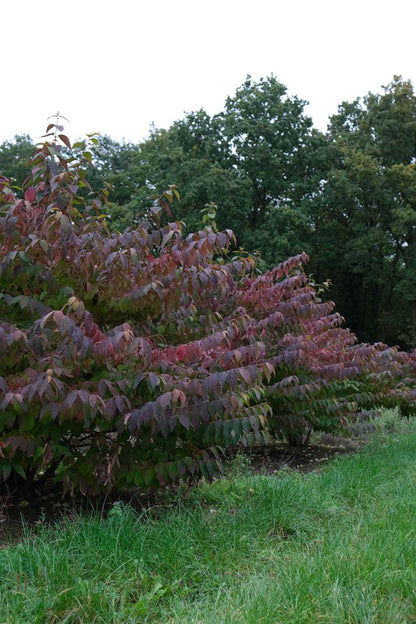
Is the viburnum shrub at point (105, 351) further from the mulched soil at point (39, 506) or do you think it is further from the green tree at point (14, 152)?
the green tree at point (14, 152)

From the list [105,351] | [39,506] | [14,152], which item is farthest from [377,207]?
[105,351]

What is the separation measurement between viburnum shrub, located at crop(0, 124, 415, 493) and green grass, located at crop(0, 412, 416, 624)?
16.2 inches

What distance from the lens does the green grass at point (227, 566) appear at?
2318 mm

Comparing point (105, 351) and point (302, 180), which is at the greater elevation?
point (302, 180)

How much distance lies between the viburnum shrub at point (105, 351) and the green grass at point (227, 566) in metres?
0.41

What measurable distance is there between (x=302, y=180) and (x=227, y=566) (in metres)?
23.3

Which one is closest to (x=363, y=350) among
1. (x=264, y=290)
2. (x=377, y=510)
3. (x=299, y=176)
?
(x=264, y=290)

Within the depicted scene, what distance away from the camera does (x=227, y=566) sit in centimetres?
293

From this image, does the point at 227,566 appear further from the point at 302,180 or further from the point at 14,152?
the point at 14,152

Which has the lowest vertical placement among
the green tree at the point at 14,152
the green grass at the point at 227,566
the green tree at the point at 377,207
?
the green grass at the point at 227,566

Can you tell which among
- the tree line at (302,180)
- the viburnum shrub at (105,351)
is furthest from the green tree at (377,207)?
the viburnum shrub at (105,351)

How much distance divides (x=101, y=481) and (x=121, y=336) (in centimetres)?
109

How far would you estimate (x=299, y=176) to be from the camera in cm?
2514

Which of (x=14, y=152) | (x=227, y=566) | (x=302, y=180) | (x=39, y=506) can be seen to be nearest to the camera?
(x=227, y=566)
